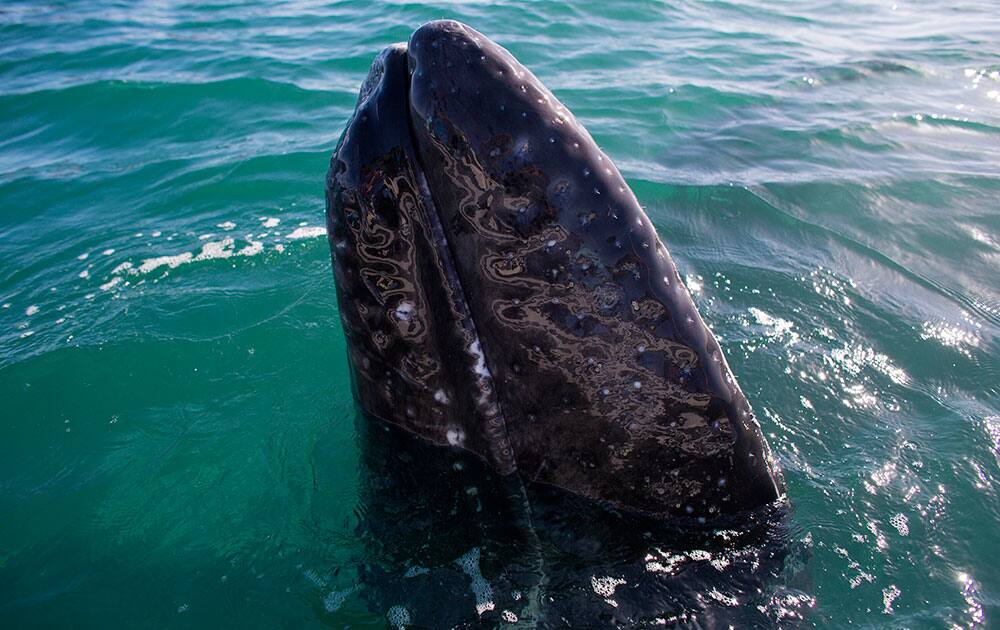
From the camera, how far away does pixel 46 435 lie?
5477 millimetres

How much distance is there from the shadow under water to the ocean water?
2 cm

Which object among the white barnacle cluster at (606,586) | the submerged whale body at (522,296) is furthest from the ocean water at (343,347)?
the submerged whale body at (522,296)

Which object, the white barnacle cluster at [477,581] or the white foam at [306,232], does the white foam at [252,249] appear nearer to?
the white foam at [306,232]

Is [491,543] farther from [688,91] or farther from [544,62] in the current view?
[544,62]

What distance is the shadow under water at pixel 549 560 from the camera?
350cm

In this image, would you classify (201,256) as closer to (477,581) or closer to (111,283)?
(111,283)

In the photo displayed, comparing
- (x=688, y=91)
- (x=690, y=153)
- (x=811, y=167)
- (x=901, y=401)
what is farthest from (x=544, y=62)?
(x=901, y=401)

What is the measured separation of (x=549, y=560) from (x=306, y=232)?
507 centimetres

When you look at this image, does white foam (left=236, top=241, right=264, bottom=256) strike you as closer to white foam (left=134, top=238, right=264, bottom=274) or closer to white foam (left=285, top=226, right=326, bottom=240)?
white foam (left=134, top=238, right=264, bottom=274)

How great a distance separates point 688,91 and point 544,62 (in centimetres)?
278

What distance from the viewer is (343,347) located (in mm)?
6102

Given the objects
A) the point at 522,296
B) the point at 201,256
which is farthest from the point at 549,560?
the point at 201,256

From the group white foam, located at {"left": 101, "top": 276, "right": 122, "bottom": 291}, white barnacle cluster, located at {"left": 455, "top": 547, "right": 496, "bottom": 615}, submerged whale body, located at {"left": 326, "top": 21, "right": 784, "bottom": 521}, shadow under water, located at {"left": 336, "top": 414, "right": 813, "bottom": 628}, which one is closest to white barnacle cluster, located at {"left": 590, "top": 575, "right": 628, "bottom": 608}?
shadow under water, located at {"left": 336, "top": 414, "right": 813, "bottom": 628}

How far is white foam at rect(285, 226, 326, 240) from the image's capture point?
769cm
